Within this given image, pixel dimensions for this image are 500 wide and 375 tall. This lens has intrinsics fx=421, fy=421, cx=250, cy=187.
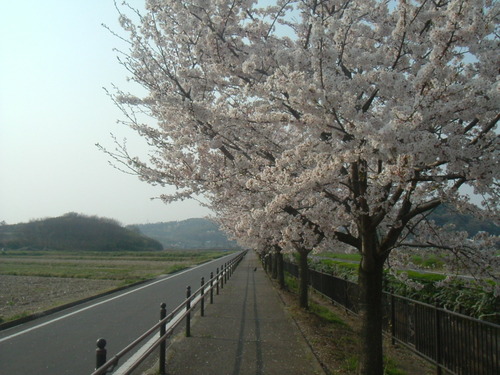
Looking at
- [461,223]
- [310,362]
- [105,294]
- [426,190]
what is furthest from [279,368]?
[105,294]

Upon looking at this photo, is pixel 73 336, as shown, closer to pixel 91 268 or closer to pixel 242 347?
pixel 242 347

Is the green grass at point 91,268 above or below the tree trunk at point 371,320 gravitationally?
below

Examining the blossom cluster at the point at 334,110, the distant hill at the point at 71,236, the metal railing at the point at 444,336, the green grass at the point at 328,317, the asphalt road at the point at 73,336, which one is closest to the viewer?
the blossom cluster at the point at 334,110

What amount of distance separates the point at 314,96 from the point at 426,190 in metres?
1.98

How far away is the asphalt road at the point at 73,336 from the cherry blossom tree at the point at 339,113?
3.33 metres

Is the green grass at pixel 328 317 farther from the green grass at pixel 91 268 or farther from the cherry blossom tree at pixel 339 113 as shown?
the green grass at pixel 91 268

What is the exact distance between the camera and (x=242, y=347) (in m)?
7.88

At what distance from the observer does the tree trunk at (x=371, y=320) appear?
561 centimetres

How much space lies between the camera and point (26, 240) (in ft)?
Result: 403

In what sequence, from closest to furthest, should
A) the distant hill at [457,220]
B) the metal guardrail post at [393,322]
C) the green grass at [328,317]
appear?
1. the distant hill at [457,220]
2. the metal guardrail post at [393,322]
3. the green grass at [328,317]

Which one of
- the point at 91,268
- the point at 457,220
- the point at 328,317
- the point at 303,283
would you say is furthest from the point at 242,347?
the point at 91,268

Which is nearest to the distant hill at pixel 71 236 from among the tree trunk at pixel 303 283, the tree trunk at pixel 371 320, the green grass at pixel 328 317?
the tree trunk at pixel 303 283

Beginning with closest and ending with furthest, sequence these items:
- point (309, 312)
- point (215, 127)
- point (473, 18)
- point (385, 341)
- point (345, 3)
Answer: point (473, 18) < point (215, 127) < point (345, 3) < point (385, 341) < point (309, 312)

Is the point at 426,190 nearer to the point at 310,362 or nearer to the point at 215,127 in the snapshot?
the point at 215,127
